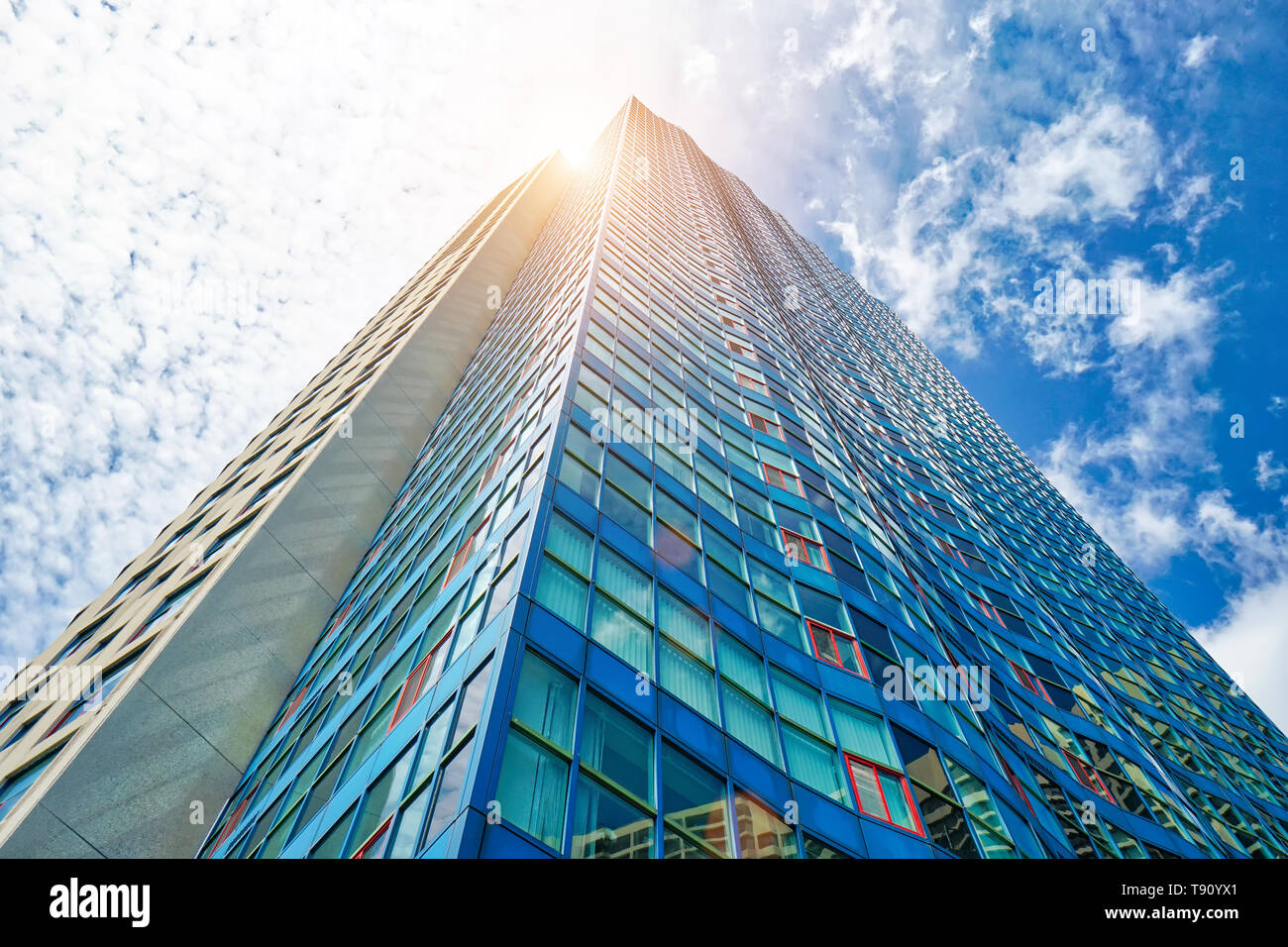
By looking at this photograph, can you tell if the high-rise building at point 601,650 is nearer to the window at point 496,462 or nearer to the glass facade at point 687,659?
the glass facade at point 687,659

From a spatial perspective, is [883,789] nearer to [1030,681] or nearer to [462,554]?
[462,554]

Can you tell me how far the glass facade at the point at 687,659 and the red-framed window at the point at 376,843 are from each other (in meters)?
0.07

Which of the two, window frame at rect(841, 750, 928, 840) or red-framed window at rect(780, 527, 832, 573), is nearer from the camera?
window frame at rect(841, 750, 928, 840)

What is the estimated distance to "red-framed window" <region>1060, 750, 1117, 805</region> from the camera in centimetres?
2050

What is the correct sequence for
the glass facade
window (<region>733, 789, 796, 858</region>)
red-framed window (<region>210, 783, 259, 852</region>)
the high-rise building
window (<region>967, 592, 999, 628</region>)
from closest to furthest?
the glass facade, window (<region>733, 789, 796, 858</region>), the high-rise building, red-framed window (<region>210, 783, 259, 852</region>), window (<region>967, 592, 999, 628</region>)

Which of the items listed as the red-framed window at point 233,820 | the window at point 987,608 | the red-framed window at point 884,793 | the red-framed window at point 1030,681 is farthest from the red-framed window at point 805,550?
the red-framed window at point 233,820

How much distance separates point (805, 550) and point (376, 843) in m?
12.8

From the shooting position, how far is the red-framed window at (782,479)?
21516mm

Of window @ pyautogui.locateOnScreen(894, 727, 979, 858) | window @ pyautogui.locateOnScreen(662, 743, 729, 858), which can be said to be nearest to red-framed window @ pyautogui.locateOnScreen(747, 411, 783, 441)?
window @ pyautogui.locateOnScreen(894, 727, 979, 858)

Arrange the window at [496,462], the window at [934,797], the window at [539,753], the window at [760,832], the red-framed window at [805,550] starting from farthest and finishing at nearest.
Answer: the red-framed window at [805,550] → the window at [496,462] → the window at [934,797] → the window at [760,832] → the window at [539,753]

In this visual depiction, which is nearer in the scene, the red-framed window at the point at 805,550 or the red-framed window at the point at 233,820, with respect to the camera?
the red-framed window at the point at 233,820

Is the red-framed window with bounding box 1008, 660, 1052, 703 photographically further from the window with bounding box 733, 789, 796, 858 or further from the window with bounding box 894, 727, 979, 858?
the window with bounding box 733, 789, 796, 858

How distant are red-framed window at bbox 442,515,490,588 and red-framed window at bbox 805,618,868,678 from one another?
7.59m

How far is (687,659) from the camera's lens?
12.4 meters
